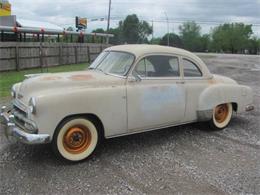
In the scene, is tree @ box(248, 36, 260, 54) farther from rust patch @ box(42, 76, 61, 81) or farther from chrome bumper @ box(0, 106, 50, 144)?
chrome bumper @ box(0, 106, 50, 144)

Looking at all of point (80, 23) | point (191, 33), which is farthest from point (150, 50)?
point (191, 33)

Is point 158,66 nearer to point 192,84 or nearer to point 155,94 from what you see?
point 155,94

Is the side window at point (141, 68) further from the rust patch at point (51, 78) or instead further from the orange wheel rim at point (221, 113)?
the orange wheel rim at point (221, 113)

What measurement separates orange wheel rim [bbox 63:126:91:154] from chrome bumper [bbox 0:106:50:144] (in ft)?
1.22

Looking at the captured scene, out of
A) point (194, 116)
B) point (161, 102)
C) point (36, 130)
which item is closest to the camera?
point (36, 130)

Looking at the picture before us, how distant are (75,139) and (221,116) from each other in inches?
129

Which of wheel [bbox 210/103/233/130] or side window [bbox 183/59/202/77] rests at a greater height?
side window [bbox 183/59/202/77]

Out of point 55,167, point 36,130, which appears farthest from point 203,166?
point 36,130

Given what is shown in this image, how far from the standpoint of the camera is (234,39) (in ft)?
274

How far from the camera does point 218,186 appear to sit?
400 cm

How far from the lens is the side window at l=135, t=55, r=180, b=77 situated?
523cm

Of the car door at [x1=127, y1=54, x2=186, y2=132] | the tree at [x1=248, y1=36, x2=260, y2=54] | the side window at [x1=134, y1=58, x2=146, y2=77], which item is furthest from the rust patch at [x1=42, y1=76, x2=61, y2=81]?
the tree at [x1=248, y1=36, x2=260, y2=54]

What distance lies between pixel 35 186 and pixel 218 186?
2.31m

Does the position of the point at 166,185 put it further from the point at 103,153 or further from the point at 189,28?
the point at 189,28
